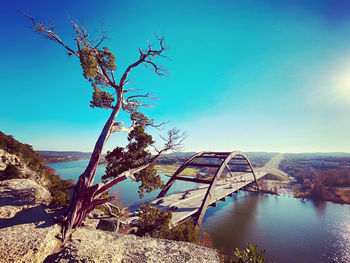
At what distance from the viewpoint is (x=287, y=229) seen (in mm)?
28281

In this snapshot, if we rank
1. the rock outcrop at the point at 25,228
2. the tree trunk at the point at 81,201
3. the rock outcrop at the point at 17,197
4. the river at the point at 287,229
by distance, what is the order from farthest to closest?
the river at the point at 287,229 → the rock outcrop at the point at 17,197 → the tree trunk at the point at 81,201 → the rock outcrop at the point at 25,228

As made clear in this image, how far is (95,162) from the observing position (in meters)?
7.92

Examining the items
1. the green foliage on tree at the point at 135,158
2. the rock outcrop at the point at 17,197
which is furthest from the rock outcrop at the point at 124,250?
the green foliage on tree at the point at 135,158

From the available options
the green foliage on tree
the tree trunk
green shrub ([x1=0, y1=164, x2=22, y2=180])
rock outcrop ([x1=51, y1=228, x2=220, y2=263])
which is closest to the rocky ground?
rock outcrop ([x1=51, y1=228, x2=220, y2=263])

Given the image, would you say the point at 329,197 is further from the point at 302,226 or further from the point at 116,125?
the point at 116,125

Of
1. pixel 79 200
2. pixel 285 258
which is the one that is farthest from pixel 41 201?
pixel 285 258

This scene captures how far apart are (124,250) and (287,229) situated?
1396 inches

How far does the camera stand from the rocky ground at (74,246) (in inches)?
187

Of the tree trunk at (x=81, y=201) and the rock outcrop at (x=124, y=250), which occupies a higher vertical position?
the tree trunk at (x=81, y=201)

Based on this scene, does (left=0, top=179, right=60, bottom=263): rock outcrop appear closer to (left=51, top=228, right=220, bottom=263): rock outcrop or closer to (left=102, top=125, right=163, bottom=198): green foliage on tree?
(left=51, top=228, right=220, bottom=263): rock outcrop

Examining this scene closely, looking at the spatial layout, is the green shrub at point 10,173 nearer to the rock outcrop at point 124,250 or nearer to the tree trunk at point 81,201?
the tree trunk at point 81,201

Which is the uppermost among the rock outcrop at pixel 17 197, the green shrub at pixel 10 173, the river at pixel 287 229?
the green shrub at pixel 10 173

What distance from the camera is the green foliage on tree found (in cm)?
1173

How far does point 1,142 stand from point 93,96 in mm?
15268
